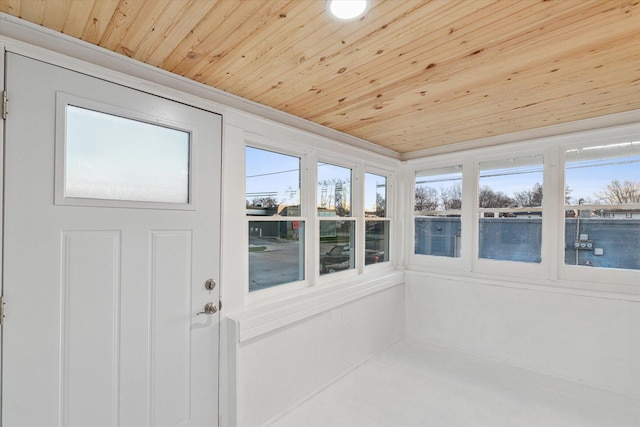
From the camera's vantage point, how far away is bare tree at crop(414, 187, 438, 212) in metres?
3.70

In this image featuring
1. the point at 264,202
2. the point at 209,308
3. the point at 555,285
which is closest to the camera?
the point at 209,308

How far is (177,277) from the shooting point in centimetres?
180

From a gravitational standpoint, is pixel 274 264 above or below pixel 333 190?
below

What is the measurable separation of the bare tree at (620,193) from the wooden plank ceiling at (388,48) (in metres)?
0.69

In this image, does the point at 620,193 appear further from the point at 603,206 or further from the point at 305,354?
the point at 305,354

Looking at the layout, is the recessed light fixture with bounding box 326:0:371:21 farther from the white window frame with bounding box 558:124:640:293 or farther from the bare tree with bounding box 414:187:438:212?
the bare tree with bounding box 414:187:438:212

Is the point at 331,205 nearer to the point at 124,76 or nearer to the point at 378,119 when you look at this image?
the point at 378,119

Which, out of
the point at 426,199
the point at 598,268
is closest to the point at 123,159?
the point at 426,199

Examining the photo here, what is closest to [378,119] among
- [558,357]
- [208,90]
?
[208,90]

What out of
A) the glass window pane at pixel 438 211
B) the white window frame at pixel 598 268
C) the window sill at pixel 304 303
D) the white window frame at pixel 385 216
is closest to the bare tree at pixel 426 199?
the glass window pane at pixel 438 211

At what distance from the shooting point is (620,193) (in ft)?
8.52

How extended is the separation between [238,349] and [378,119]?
80.1 inches

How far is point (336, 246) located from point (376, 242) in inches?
29.9

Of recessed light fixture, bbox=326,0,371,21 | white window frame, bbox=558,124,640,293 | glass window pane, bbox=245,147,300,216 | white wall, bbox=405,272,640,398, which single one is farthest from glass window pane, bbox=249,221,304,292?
white window frame, bbox=558,124,640,293
